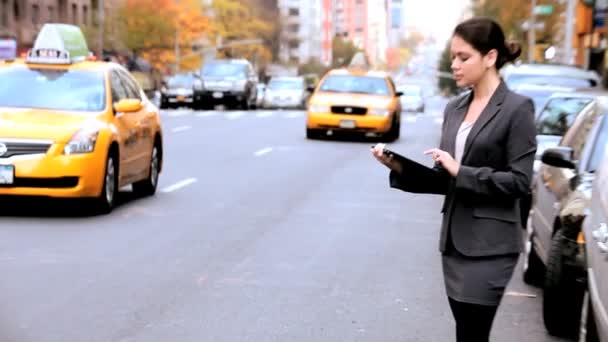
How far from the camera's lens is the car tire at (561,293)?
692cm

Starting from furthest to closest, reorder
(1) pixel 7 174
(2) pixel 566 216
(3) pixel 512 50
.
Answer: (1) pixel 7 174 < (2) pixel 566 216 < (3) pixel 512 50

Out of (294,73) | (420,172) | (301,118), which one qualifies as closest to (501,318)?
(420,172)

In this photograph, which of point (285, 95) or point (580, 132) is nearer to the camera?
point (580, 132)

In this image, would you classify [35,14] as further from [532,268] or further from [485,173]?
[485,173]

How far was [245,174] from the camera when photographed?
18.2 m

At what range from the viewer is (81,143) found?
1223 cm

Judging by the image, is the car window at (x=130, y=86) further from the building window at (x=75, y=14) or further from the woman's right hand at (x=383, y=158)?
the building window at (x=75, y=14)

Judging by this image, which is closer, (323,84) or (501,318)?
(501,318)

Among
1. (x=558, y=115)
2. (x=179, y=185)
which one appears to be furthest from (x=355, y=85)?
(x=558, y=115)

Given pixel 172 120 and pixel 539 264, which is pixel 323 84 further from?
pixel 539 264

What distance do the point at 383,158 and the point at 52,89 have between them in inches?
369

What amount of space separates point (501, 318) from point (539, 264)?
53.8 inches

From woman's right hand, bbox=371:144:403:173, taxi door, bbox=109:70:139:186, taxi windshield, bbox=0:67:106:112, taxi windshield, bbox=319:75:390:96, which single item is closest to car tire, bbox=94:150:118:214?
taxi door, bbox=109:70:139:186

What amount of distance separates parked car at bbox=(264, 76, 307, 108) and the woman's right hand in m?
48.3
